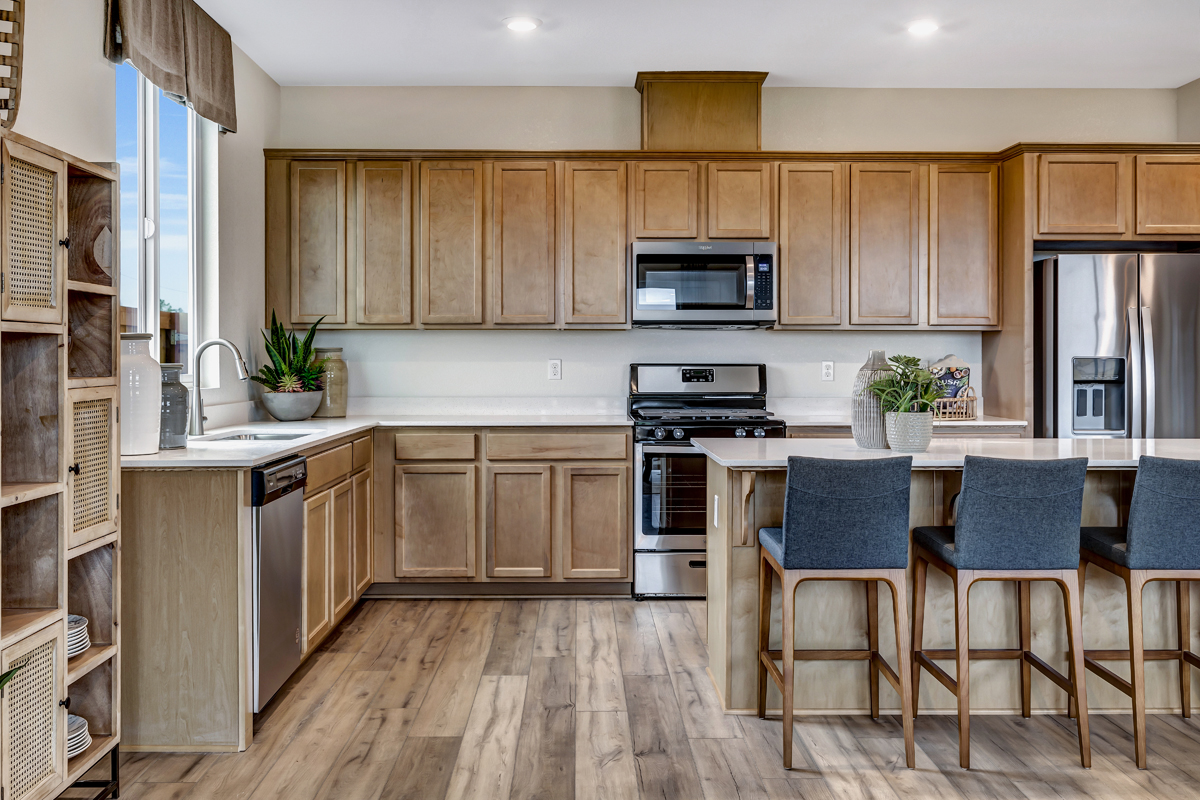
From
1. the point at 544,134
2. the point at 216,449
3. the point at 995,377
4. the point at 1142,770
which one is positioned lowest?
the point at 1142,770

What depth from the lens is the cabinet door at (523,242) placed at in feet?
13.3

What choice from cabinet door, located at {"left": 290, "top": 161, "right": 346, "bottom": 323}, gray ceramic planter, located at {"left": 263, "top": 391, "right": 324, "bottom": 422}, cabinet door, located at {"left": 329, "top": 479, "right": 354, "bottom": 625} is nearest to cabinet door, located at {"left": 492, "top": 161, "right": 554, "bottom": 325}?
cabinet door, located at {"left": 290, "top": 161, "right": 346, "bottom": 323}

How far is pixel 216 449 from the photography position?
2547mm

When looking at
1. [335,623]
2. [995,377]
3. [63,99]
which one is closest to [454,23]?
[63,99]

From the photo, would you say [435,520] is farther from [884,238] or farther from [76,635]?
[884,238]

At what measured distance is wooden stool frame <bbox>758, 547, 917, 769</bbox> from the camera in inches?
86.0

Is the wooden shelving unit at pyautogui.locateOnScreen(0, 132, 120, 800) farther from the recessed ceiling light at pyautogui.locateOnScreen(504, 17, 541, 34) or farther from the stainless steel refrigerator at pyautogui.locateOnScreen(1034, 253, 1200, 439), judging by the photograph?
the stainless steel refrigerator at pyautogui.locateOnScreen(1034, 253, 1200, 439)

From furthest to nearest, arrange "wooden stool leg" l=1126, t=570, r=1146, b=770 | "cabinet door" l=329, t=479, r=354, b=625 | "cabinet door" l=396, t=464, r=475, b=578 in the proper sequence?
"cabinet door" l=396, t=464, r=475, b=578 → "cabinet door" l=329, t=479, r=354, b=625 → "wooden stool leg" l=1126, t=570, r=1146, b=770

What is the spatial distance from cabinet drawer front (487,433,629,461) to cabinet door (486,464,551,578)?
3.9 inches

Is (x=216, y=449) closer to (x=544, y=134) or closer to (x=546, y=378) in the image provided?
(x=546, y=378)

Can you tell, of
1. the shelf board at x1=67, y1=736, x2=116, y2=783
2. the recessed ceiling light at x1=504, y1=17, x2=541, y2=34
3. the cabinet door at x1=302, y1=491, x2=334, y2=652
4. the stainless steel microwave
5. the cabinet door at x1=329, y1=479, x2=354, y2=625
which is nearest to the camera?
the shelf board at x1=67, y1=736, x2=116, y2=783

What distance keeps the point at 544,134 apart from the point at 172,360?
2.24 meters

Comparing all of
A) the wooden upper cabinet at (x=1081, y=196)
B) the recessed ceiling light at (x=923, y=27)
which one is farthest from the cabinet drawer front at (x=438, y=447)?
the wooden upper cabinet at (x=1081, y=196)

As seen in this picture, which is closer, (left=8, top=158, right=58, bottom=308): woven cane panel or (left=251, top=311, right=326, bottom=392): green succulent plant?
(left=8, top=158, right=58, bottom=308): woven cane panel
